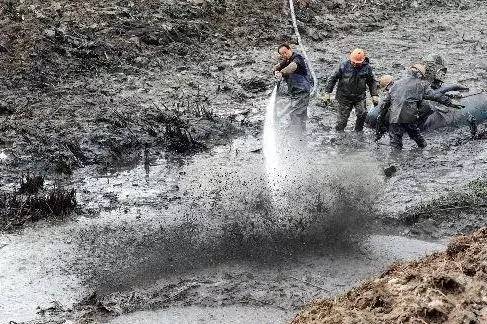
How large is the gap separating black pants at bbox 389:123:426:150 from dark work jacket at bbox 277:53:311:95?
1.53 meters

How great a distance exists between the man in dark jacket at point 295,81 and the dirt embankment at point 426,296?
21.0 feet

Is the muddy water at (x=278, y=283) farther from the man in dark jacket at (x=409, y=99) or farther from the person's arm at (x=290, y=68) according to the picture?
the person's arm at (x=290, y=68)

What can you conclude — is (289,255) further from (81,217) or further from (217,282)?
(81,217)

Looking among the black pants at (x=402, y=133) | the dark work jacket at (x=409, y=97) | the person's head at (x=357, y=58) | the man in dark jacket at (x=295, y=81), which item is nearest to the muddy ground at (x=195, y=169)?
the black pants at (x=402, y=133)

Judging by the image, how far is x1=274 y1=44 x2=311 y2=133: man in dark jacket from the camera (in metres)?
10.6

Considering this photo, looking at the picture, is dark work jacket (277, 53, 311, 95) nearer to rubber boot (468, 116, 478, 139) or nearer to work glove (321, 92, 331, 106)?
work glove (321, 92, 331, 106)

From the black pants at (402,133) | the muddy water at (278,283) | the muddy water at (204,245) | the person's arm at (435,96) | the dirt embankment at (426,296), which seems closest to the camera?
the dirt embankment at (426,296)

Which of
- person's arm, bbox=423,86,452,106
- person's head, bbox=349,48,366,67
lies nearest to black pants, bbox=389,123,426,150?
person's arm, bbox=423,86,452,106

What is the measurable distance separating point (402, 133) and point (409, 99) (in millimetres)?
663

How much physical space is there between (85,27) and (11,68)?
6.88ft

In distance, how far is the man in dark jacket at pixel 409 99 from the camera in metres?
10.3

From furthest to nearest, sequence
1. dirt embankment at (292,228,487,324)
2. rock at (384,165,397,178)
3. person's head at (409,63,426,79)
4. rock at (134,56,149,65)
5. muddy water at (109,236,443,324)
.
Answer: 1. rock at (134,56,149,65)
2. person's head at (409,63,426,79)
3. rock at (384,165,397,178)
4. muddy water at (109,236,443,324)
5. dirt embankment at (292,228,487,324)

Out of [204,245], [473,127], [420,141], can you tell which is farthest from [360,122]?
[204,245]

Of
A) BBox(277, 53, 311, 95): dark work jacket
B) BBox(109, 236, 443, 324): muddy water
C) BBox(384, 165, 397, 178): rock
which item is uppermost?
BBox(277, 53, 311, 95): dark work jacket
